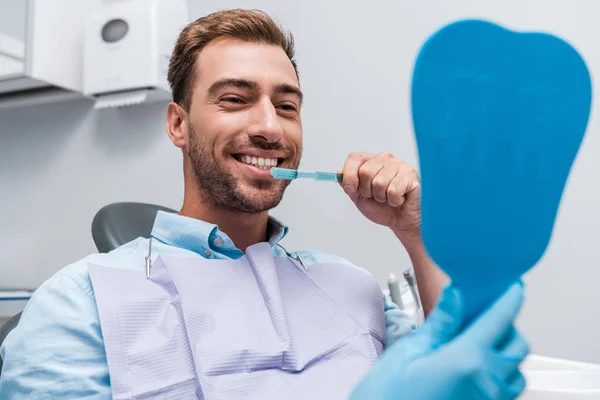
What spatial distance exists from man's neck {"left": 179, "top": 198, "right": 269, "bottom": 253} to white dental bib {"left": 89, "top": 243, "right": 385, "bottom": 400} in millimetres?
94

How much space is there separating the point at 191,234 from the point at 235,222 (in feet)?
0.37

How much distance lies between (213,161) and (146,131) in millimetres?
1227

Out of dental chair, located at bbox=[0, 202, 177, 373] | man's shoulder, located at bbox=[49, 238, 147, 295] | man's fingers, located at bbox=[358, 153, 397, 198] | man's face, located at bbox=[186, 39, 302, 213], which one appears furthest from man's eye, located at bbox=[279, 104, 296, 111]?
dental chair, located at bbox=[0, 202, 177, 373]

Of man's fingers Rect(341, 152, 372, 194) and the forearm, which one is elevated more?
man's fingers Rect(341, 152, 372, 194)

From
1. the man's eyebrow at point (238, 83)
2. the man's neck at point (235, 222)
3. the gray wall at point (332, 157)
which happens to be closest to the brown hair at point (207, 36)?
the man's eyebrow at point (238, 83)

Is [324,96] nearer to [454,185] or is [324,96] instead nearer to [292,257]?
[292,257]

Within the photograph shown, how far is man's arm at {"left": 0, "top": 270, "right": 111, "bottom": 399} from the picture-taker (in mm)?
702

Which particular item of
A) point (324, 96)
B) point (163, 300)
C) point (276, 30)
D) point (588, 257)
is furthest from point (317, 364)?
point (324, 96)

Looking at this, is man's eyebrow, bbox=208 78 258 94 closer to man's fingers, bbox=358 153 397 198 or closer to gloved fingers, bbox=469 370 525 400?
man's fingers, bbox=358 153 397 198

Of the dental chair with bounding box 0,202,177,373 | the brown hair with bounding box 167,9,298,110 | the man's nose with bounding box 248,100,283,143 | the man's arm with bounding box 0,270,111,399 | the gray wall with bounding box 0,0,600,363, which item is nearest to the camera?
the man's arm with bounding box 0,270,111,399

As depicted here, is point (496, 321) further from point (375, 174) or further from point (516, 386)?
point (375, 174)

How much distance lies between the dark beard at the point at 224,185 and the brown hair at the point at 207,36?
0.44 ft

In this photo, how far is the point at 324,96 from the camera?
181 centimetres

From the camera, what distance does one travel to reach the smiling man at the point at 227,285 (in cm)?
72
